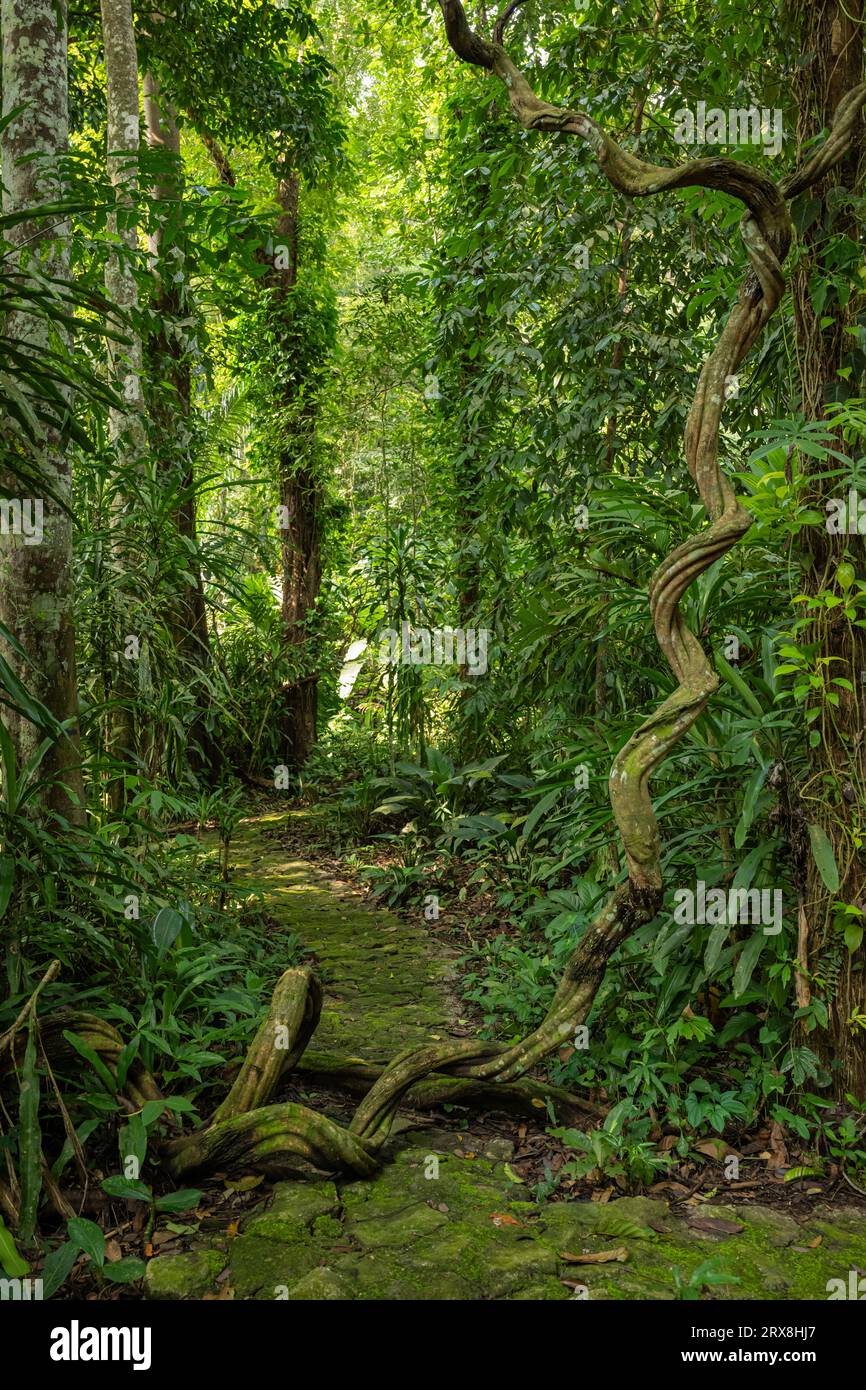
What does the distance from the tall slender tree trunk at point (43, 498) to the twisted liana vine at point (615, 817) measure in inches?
36.8

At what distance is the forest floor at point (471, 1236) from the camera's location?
83.7 inches

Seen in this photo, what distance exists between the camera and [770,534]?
290 centimetres

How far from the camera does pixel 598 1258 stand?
223cm

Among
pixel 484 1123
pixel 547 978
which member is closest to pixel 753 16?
pixel 547 978

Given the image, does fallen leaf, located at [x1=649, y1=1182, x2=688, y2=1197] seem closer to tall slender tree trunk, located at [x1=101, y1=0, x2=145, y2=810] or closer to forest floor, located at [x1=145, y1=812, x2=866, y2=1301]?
forest floor, located at [x1=145, y1=812, x2=866, y2=1301]

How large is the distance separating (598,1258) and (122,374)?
13.2 ft

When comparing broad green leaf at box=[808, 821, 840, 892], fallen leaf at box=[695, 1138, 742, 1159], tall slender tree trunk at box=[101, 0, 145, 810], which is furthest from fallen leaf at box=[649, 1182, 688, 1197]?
tall slender tree trunk at box=[101, 0, 145, 810]

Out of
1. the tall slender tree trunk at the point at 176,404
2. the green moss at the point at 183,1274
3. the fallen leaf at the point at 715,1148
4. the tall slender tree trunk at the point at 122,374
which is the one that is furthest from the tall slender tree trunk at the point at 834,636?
the tall slender tree trunk at the point at 122,374

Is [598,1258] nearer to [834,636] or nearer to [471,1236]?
[471,1236]

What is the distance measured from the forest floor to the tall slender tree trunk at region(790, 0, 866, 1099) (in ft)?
1.53

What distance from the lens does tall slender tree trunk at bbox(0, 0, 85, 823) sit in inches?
119

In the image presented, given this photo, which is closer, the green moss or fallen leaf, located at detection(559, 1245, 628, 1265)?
the green moss

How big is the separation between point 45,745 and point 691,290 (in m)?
3.36

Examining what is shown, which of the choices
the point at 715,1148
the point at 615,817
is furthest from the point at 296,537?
the point at 715,1148
